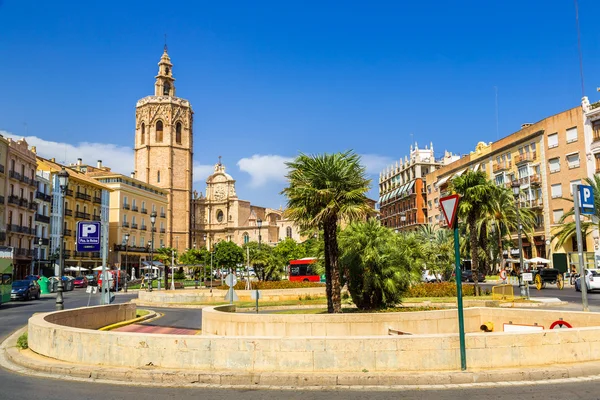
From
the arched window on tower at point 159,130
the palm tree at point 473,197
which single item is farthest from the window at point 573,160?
the arched window on tower at point 159,130

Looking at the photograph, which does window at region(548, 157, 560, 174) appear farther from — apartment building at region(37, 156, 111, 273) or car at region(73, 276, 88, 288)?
apartment building at region(37, 156, 111, 273)

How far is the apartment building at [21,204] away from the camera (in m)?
58.5

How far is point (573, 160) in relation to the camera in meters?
51.0

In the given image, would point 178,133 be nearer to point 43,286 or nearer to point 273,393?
point 43,286

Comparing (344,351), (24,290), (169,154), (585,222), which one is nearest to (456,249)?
(344,351)

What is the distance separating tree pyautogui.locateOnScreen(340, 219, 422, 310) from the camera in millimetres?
20250

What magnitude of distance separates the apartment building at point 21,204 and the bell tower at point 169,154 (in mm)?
45362

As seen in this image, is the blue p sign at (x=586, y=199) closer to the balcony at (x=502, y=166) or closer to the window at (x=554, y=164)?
the window at (x=554, y=164)

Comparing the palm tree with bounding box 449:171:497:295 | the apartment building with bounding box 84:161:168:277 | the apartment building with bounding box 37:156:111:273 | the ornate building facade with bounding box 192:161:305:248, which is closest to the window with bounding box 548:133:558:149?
the palm tree with bounding box 449:171:497:295

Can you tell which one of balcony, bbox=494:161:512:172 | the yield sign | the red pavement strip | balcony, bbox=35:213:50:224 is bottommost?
the red pavement strip

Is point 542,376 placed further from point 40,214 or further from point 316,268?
point 40,214

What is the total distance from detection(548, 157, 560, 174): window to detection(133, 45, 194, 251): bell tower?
76.4 metres

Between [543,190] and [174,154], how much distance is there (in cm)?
7741

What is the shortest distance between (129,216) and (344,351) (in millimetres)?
87024
